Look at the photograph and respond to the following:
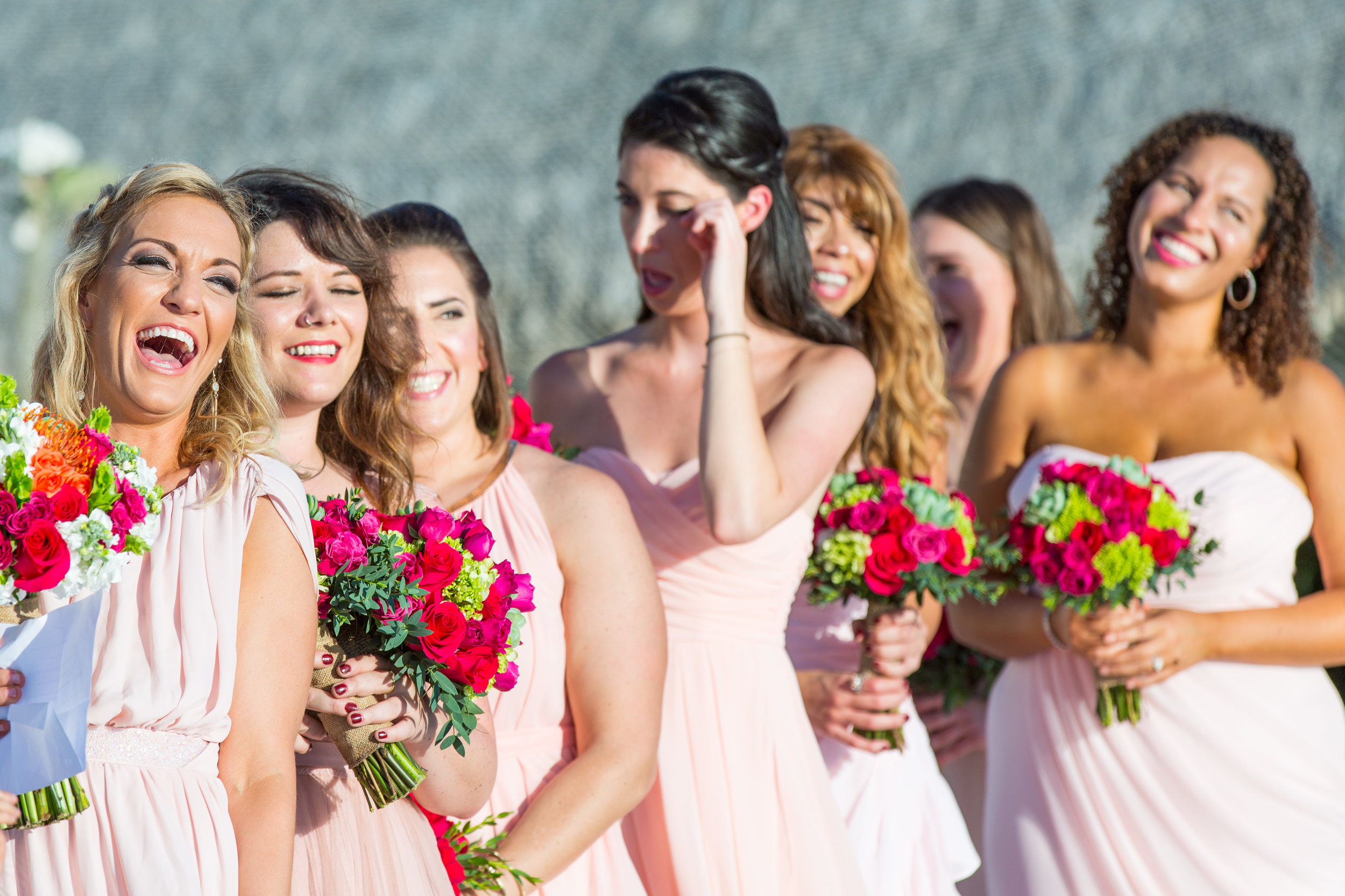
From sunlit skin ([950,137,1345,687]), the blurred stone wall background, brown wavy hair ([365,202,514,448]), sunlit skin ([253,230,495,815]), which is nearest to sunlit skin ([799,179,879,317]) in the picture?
sunlit skin ([950,137,1345,687])

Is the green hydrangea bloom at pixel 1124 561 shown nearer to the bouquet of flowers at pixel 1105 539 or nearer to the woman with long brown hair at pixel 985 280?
the bouquet of flowers at pixel 1105 539

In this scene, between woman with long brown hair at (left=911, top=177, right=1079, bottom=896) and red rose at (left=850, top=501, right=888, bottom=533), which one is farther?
woman with long brown hair at (left=911, top=177, right=1079, bottom=896)

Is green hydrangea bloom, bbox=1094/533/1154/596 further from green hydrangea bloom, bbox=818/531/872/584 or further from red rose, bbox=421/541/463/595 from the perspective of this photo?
red rose, bbox=421/541/463/595

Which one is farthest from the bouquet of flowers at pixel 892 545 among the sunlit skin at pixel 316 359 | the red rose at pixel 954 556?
the sunlit skin at pixel 316 359

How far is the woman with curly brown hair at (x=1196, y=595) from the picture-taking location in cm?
418

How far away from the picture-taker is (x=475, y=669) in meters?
2.59

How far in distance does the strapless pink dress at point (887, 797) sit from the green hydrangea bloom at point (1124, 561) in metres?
0.81

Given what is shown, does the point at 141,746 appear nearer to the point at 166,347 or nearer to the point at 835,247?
the point at 166,347

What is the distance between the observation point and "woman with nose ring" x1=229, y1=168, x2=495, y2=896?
2.61 metres

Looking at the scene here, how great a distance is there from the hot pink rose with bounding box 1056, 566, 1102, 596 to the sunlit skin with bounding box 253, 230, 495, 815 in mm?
2025

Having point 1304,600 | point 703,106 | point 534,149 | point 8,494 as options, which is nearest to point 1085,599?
point 1304,600

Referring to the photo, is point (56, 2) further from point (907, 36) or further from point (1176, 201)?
point (1176, 201)

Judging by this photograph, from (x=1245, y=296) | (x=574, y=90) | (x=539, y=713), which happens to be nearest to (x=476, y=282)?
(x=539, y=713)

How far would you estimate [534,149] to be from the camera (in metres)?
13.2
